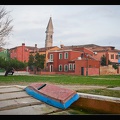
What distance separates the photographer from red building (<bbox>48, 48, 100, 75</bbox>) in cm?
3831

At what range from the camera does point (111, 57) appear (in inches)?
1917

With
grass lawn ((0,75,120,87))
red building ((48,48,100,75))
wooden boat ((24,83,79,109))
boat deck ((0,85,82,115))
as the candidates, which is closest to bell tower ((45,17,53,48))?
red building ((48,48,100,75))

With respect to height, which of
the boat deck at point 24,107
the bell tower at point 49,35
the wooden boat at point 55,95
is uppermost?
the bell tower at point 49,35

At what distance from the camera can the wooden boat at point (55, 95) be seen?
6727 mm

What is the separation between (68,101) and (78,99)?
17.4 inches

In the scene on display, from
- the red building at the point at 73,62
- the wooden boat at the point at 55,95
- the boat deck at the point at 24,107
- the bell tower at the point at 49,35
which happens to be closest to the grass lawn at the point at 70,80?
the wooden boat at the point at 55,95

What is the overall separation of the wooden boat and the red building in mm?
28438

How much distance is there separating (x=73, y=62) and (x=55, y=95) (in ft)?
110

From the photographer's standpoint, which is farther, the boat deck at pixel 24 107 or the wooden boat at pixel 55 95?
the wooden boat at pixel 55 95

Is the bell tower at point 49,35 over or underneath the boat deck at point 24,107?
over

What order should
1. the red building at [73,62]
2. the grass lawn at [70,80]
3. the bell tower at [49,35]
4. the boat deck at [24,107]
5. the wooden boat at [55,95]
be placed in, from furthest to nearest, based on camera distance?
1. the bell tower at [49,35]
2. the red building at [73,62]
3. the grass lawn at [70,80]
4. the wooden boat at [55,95]
5. the boat deck at [24,107]

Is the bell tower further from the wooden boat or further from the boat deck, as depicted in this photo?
the boat deck

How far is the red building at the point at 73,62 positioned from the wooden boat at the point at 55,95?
93.3ft

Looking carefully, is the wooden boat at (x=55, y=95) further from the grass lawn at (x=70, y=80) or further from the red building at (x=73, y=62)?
the red building at (x=73, y=62)
